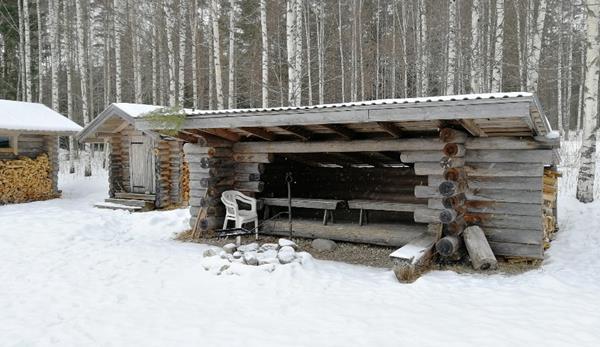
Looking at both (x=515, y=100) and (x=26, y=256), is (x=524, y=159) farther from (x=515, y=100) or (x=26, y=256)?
(x=26, y=256)

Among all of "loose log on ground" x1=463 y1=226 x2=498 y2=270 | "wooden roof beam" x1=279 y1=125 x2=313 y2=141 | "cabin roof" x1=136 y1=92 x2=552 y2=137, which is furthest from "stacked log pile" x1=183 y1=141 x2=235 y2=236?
"loose log on ground" x1=463 y1=226 x2=498 y2=270

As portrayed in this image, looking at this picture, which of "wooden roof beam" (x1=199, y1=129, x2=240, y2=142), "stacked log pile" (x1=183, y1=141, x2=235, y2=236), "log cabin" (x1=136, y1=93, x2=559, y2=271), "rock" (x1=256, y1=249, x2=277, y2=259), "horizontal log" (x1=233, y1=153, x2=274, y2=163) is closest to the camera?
"log cabin" (x1=136, y1=93, x2=559, y2=271)

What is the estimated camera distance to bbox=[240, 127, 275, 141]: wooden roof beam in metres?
7.89

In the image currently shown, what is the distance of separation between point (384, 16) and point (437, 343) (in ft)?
74.4

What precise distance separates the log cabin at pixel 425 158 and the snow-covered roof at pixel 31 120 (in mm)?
7266

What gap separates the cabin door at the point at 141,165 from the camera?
44.7ft

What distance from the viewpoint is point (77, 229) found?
914 centimetres

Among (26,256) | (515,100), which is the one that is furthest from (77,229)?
(515,100)

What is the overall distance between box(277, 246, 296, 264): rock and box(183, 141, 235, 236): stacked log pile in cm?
248

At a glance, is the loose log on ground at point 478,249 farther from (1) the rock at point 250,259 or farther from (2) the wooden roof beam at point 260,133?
(2) the wooden roof beam at point 260,133

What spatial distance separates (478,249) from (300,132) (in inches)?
138

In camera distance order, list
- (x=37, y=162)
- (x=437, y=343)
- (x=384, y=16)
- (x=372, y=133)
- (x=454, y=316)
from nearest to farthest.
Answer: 1. (x=437, y=343)
2. (x=454, y=316)
3. (x=372, y=133)
4. (x=37, y=162)
5. (x=384, y=16)

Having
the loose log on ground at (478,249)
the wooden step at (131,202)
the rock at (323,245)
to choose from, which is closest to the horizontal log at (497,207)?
the loose log on ground at (478,249)

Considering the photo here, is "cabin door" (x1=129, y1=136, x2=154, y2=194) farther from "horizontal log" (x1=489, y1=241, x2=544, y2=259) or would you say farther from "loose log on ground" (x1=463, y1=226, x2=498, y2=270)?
"horizontal log" (x1=489, y1=241, x2=544, y2=259)
